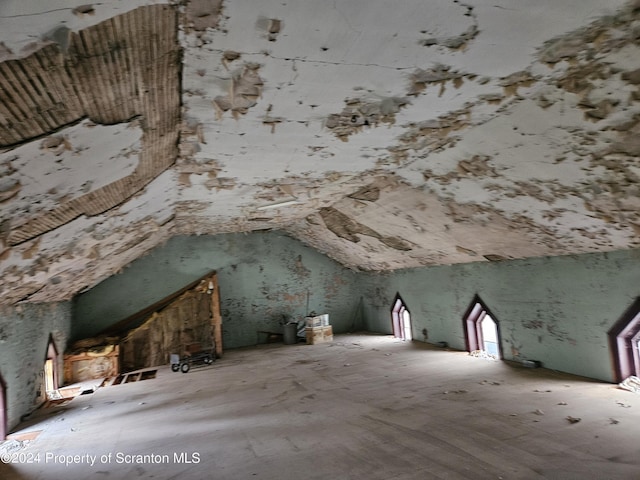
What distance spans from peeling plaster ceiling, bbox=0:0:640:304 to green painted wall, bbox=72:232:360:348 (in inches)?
137

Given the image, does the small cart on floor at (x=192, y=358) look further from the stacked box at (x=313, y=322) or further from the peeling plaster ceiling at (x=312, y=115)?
the peeling plaster ceiling at (x=312, y=115)

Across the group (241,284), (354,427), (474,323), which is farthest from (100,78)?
(241,284)

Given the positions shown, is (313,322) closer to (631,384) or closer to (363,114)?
(631,384)

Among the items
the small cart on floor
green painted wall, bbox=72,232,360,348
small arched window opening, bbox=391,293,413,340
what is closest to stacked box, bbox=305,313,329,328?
green painted wall, bbox=72,232,360,348

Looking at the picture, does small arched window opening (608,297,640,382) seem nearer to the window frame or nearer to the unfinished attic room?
the unfinished attic room

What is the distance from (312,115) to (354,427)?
109 inches

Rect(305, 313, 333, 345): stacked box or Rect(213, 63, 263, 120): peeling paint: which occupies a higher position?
Rect(213, 63, 263, 120): peeling paint

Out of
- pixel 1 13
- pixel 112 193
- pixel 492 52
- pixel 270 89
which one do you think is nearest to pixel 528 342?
pixel 492 52

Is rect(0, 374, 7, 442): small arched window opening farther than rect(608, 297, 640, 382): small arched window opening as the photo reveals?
No

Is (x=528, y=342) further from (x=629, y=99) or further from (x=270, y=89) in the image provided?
(x=270, y=89)

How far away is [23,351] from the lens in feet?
15.0

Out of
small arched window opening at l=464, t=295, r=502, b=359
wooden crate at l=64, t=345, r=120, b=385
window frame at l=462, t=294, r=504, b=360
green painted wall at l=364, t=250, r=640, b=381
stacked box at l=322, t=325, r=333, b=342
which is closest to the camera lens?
green painted wall at l=364, t=250, r=640, b=381

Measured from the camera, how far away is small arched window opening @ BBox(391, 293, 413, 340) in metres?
8.16

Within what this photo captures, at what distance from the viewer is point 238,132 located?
2.80 m
